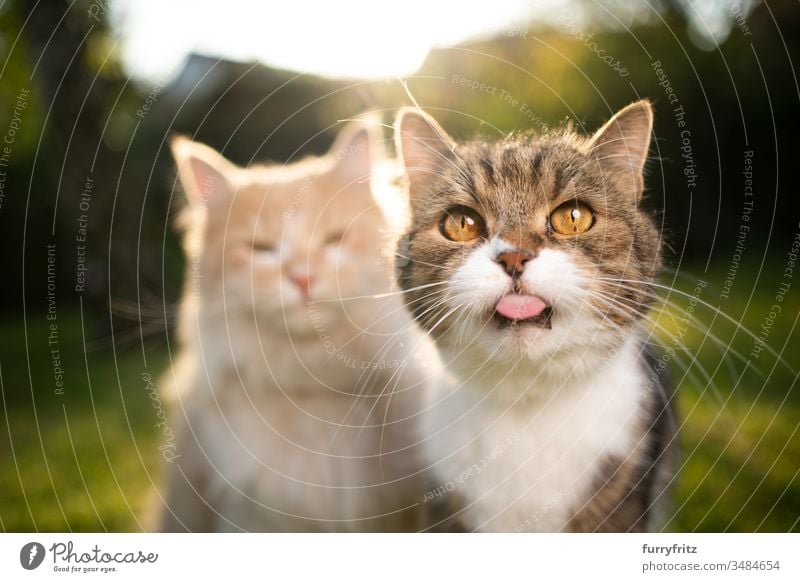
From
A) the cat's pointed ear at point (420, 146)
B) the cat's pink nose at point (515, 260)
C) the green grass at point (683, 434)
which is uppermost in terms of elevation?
the cat's pointed ear at point (420, 146)

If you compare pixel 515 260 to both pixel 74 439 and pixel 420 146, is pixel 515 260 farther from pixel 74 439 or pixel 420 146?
pixel 74 439

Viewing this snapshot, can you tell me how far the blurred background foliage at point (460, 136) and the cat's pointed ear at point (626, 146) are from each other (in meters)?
0.11

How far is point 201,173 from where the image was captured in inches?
59.2

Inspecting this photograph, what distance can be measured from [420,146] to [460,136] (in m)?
0.25

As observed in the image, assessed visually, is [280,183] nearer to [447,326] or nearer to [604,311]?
[447,326]

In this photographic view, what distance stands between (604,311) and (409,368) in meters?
0.45

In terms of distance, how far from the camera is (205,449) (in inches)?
60.6

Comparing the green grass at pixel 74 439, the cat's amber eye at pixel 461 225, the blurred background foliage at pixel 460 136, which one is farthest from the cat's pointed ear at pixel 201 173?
the green grass at pixel 74 439

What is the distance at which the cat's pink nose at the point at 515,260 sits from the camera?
117cm

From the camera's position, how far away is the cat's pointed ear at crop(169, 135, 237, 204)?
1492mm

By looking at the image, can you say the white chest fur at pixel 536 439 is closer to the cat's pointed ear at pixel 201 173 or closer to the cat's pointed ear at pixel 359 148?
the cat's pointed ear at pixel 359 148

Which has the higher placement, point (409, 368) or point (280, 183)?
point (280, 183)
